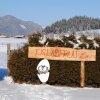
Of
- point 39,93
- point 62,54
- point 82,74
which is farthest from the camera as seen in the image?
point 62,54

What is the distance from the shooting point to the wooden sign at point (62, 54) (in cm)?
1352

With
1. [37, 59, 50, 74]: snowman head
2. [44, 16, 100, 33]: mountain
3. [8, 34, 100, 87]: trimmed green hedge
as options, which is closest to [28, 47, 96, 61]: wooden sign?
[8, 34, 100, 87]: trimmed green hedge

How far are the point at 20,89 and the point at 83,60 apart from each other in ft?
8.75

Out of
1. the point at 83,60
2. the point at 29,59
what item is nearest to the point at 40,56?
the point at 29,59

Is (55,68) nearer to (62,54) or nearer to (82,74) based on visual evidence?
(62,54)

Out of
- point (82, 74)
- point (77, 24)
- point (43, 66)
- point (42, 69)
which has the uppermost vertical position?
point (77, 24)

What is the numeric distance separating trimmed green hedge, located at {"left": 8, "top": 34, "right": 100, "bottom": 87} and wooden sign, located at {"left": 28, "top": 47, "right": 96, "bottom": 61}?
0.14 metres

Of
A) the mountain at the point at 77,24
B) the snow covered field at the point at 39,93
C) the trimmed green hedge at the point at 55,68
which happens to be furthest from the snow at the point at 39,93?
the mountain at the point at 77,24

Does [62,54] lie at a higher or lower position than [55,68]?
higher

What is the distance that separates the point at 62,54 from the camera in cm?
1356

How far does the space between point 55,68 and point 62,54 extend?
546 mm

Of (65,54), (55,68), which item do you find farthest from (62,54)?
(55,68)

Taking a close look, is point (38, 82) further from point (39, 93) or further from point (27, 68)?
point (39, 93)

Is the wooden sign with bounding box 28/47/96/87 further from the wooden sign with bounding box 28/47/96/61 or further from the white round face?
the white round face
